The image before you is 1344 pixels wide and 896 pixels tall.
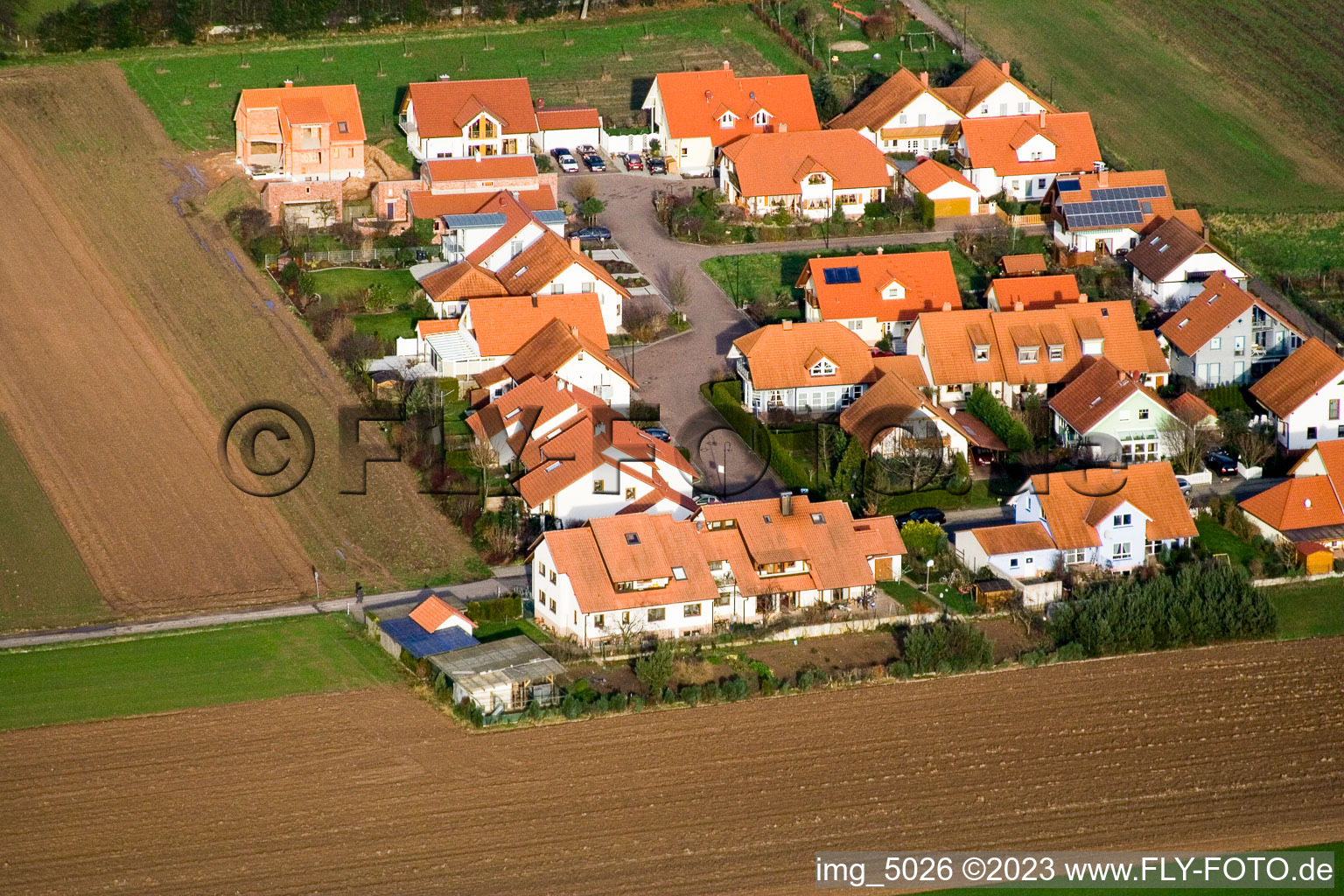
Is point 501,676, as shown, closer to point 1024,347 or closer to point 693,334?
point 693,334

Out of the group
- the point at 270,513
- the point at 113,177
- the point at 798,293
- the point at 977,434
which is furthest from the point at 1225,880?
the point at 113,177

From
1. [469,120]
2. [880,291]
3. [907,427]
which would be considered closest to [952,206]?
[880,291]

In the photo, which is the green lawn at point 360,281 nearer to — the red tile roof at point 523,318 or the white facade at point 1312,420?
the red tile roof at point 523,318

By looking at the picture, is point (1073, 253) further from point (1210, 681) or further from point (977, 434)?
point (1210, 681)

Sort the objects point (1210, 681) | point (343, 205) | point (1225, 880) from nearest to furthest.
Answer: point (1225, 880) < point (1210, 681) < point (343, 205)

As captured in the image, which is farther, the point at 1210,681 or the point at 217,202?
the point at 217,202

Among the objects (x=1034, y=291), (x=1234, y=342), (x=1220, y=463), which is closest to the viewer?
(x=1220, y=463)

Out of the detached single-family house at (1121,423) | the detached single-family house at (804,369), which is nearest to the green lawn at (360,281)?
the detached single-family house at (804,369)
